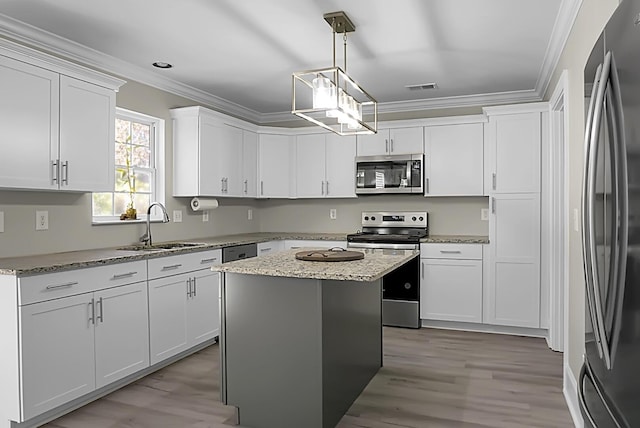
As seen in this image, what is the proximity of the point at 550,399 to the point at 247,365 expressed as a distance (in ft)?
6.27

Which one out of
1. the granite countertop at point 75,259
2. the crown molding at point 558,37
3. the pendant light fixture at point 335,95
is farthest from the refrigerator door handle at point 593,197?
the granite countertop at point 75,259

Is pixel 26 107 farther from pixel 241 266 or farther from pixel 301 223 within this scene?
pixel 301 223

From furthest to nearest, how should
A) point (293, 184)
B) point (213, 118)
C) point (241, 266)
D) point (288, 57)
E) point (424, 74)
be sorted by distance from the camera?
point (293, 184) → point (213, 118) → point (424, 74) → point (288, 57) → point (241, 266)

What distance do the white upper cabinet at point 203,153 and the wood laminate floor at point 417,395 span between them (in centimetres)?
154

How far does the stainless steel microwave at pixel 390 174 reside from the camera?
5023mm

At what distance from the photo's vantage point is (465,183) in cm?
486

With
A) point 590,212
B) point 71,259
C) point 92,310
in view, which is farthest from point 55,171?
point 590,212

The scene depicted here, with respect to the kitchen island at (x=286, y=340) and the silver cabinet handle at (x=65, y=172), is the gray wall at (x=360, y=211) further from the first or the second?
the silver cabinet handle at (x=65, y=172)

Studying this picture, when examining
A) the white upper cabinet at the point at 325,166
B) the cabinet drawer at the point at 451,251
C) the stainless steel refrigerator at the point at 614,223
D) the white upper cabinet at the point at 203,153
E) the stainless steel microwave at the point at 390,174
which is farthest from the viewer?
the white upper cabinet at the point at 325,166

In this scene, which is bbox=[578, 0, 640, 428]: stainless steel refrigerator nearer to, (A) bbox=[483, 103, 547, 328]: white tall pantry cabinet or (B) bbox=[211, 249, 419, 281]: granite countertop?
(B) bbox=[211, 249, 419, 281]: granite countertop

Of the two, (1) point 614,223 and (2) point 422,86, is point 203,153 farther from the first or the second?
(1) point 614,223

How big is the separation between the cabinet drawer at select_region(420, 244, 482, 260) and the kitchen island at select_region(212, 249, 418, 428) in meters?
2.02

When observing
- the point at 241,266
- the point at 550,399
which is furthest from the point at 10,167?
the point at 550,399

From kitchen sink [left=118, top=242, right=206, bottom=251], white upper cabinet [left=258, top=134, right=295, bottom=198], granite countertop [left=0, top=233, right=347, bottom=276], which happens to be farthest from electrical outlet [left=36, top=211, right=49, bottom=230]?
white upper cabinet [left=258, top=134, right=295, bottom=198]
